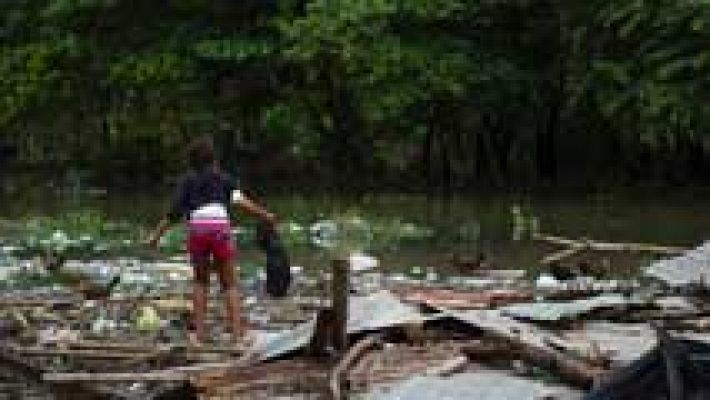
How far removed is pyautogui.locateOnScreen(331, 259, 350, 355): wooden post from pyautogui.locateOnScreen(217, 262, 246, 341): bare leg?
210 centimetres

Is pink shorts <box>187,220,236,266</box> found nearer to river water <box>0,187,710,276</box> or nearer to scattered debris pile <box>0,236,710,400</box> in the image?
scattered debris pile <box>0,236,710,400</box>

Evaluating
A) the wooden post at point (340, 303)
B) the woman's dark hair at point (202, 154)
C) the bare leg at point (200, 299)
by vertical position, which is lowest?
the bare leg at point (200, 299)

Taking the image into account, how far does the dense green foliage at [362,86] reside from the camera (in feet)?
125

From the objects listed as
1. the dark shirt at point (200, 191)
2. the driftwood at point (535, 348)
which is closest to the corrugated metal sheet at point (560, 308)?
the driftwood at point (535, 348)

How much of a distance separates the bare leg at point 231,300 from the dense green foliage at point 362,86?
21.3 m

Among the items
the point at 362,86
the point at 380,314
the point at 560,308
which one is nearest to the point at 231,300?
the point at 380,314

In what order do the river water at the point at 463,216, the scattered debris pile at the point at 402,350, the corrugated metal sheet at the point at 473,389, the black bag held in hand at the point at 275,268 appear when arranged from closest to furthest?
1. the corrugated metal sheet at the point at 473,389
2. the scattered debris pile at the point at 402,350
3. the black bag held in hand at the point at 275,268
4. the river water at the point at 463,216

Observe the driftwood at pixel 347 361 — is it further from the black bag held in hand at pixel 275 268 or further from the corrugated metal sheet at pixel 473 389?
the black bag held in hand at pixel 275 268

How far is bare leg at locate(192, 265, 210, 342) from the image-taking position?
13.2m

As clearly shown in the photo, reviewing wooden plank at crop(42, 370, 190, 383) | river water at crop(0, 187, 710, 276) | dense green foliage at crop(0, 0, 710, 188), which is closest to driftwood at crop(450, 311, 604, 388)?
wooden plank at crop(42, 370, 190, 383)

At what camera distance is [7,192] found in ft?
148

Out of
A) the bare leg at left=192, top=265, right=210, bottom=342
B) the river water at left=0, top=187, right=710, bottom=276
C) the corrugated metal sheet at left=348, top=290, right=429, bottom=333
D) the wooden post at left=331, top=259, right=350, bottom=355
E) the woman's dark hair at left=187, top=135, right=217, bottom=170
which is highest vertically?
the woman's dark hair at left=187, top=135, right=217, bottom=170

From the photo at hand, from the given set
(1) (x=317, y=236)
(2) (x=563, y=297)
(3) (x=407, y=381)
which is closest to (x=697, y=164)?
(1) (x=317, y=236)

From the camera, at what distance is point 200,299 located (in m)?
13.3
